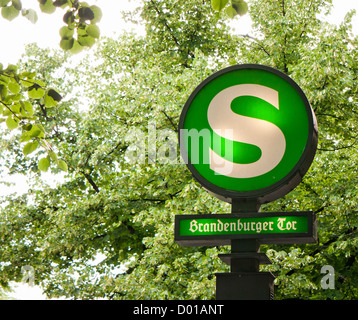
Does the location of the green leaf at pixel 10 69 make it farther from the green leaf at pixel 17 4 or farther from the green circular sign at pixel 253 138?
the green circular sign at pixel 253 138

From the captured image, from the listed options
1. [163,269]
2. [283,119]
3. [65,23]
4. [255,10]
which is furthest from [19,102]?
[255,10]

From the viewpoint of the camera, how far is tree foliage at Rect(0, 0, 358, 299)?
12.0 metres

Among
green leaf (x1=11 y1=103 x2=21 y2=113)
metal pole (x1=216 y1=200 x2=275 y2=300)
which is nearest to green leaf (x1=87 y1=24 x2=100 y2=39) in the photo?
green leaf (x1=11 y1=103 x2=21 y2=113)

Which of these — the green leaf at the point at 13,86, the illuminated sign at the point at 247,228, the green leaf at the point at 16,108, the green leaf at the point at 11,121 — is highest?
the green leaf at the point at 13,86

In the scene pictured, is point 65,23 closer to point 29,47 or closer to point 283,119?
point 283,119

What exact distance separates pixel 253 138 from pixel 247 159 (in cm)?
15

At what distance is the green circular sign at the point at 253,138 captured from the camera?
13.0 feet

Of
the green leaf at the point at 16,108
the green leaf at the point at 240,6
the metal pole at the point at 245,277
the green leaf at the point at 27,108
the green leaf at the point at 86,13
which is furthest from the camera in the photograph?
the green leaf at the point at 16,108

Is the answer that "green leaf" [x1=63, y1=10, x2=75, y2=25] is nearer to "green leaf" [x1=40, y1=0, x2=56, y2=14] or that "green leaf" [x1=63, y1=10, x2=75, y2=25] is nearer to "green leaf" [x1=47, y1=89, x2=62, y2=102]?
"green leaf" [x1=40, y1=0, x2=56, y2=14]

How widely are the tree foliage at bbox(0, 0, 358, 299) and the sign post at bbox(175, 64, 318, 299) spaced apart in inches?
274

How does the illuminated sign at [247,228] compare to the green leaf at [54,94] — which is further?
the green leaf at [54,94]

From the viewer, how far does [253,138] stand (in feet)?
13.1

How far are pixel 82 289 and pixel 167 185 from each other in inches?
130

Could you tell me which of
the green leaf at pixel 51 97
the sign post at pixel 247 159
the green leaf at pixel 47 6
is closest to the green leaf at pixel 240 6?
the sign post at pixel 247 159
